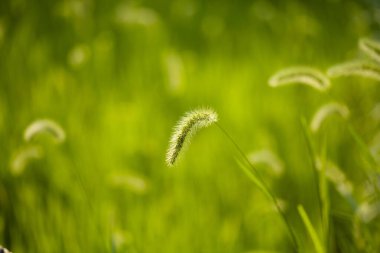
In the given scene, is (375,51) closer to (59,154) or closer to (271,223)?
(271,223)

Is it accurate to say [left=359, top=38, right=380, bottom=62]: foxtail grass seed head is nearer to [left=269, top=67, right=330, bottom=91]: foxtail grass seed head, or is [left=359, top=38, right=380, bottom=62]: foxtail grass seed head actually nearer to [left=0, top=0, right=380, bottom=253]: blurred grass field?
[left=269, top=67, right=330, bottom=91]: foxtail grass seed head

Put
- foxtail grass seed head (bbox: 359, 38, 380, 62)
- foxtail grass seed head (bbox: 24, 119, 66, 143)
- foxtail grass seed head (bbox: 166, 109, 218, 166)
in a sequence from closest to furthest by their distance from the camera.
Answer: foxtail grass seed head (bbox: 166, 109, 218, 166)
foxtail grass seed head (bbox: 359, 38, 380, 62)
foxtail grass seed head (bbox: 24, 119, 66, 143)

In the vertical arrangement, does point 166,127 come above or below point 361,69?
above

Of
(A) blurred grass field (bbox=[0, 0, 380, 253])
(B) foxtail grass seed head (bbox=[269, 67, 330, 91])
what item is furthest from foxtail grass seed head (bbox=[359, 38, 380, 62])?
(A) blurred grass field (bbox=[0, 0, 380, 253])

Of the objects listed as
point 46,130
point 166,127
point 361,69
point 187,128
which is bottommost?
point 187,128

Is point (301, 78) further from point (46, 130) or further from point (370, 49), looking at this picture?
point (46, 130)

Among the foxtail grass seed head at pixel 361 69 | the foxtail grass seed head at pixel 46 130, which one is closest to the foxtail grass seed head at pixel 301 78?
the foxtail grass seed head at pixel 361 69

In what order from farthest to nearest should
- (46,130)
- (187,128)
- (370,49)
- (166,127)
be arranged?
(166,127), (46,130), (370,49), (187,128)

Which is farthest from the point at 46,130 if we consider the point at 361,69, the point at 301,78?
the point at 361,69
